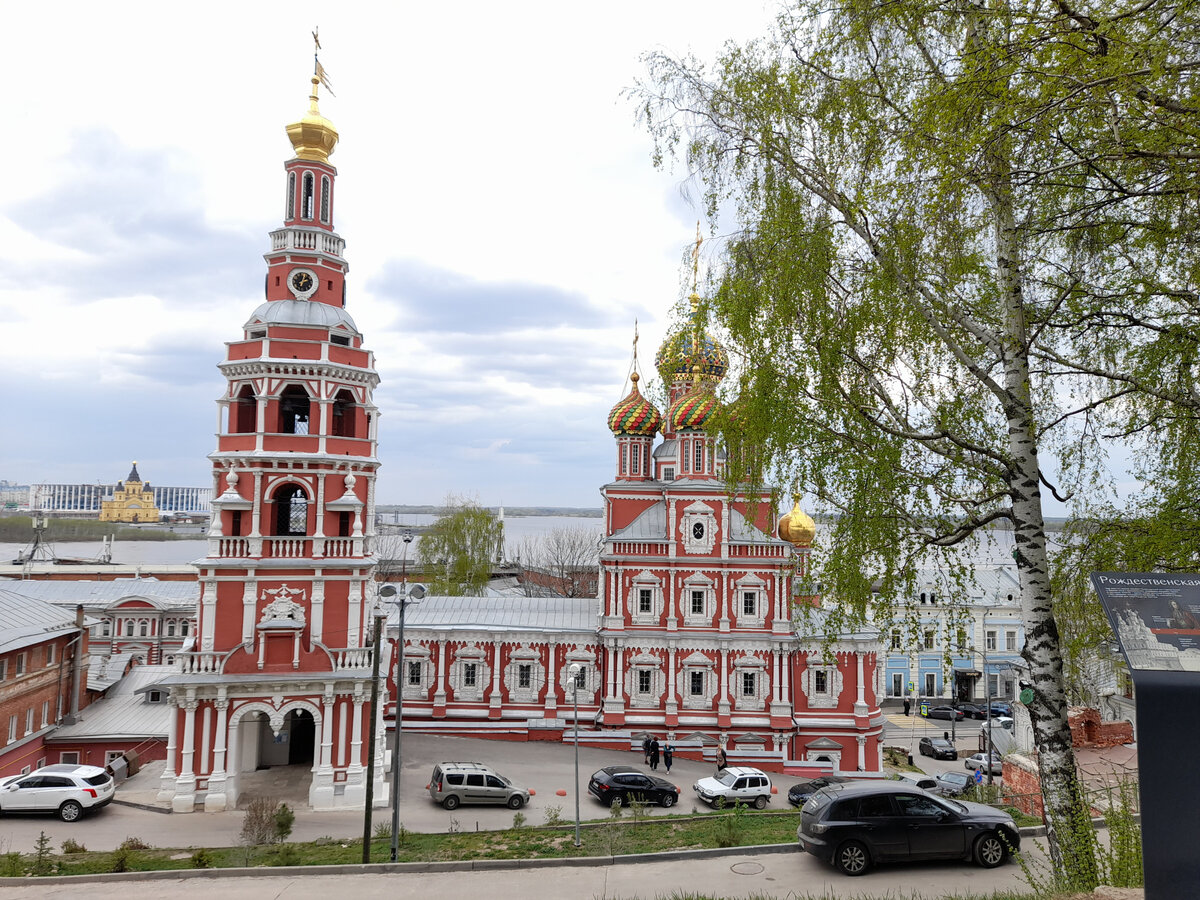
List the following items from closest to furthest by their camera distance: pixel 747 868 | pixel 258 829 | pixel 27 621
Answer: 1. pixel 747 868
2. pixel 258 829
3. pixel 27 621

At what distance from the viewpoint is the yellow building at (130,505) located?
13450 cm

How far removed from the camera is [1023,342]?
277 inches

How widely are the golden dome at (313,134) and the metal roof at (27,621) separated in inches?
595

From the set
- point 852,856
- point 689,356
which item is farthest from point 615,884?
point 689,356

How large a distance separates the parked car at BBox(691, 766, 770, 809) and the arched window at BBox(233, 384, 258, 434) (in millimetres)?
14983

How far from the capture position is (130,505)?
136 metres

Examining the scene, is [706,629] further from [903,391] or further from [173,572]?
[173,572]

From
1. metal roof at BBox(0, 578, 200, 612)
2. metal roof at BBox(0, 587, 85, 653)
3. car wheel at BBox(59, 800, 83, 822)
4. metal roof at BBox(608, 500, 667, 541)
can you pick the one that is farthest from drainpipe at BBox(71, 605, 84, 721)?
metal roof at BBox(608, 500, 667, 541)

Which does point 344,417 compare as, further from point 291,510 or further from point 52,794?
point 52,794

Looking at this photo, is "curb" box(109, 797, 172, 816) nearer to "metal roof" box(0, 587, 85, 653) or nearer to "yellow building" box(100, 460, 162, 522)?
"metal roof" box(0, 587, 85, 653)

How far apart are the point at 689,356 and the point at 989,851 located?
778 centimetres

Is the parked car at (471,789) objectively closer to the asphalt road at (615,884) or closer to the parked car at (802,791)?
the parked car at (802,791)

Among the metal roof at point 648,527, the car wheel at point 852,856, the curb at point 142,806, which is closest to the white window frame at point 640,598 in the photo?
the metal roof at point 648,527

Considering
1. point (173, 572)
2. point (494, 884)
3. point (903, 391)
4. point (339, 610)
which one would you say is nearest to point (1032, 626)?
point (903, 391)
